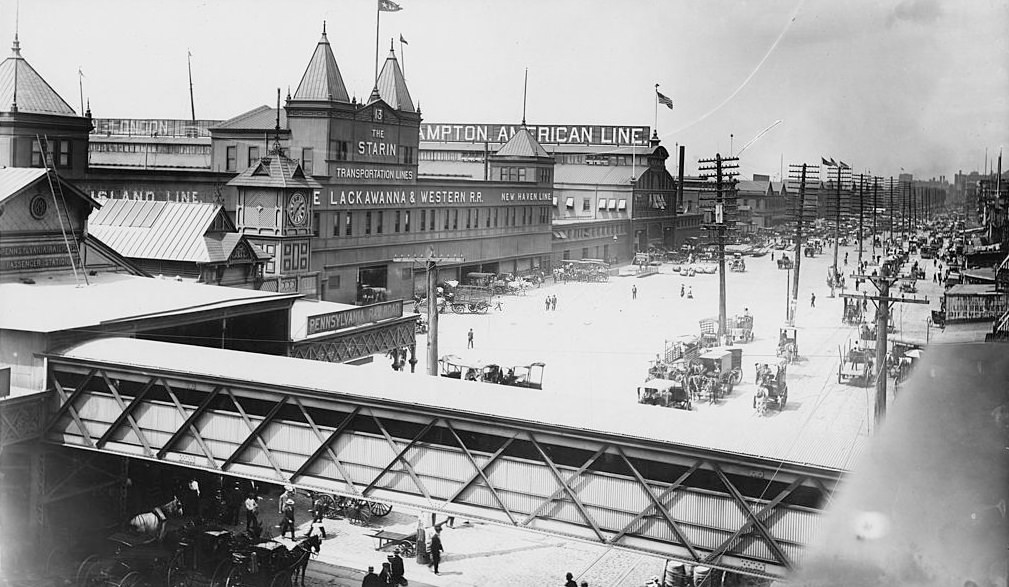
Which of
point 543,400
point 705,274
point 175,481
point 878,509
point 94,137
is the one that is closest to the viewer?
point 878,509

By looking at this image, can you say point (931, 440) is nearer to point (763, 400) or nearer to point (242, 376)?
point (242, 376)

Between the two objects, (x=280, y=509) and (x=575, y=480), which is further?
(x=280, y=509)

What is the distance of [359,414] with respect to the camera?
19.9 meters

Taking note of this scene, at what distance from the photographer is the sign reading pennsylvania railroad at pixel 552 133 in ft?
417

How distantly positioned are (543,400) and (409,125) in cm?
5052

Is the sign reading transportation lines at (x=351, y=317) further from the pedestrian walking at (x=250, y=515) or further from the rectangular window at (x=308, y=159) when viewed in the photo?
the rectangular window at (x=308, y=159)

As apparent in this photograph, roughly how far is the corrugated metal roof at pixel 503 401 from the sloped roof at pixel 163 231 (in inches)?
791

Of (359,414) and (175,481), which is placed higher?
(359,414)

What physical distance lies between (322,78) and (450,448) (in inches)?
1757

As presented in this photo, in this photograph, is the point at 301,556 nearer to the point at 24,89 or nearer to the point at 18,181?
the point at 18,181

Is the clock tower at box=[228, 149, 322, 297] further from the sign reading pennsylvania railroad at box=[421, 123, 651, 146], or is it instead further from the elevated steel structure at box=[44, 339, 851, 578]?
the sign reading pennsylvania railroad at box=[421, 123, 651, 146]

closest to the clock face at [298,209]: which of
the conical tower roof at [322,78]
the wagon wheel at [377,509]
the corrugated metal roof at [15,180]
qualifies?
the conical tower roof at [322,78]

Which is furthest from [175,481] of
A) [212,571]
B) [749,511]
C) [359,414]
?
[749,511]

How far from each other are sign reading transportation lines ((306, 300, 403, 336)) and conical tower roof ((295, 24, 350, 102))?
22.8 metres
